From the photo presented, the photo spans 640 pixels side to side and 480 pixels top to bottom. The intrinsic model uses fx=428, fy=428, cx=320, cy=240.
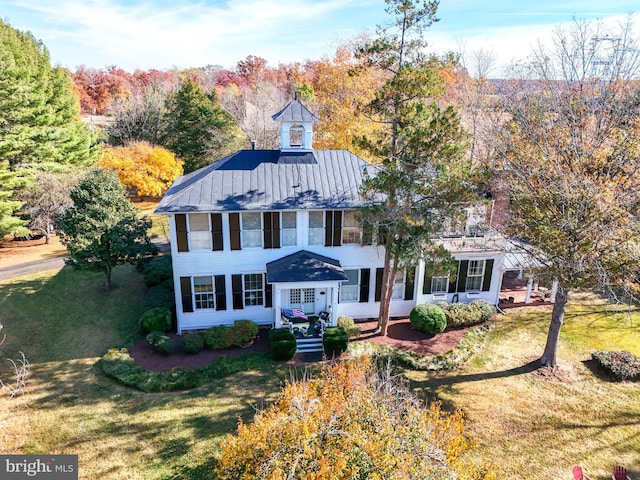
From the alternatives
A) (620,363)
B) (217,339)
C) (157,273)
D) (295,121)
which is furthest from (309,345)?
(620,363)

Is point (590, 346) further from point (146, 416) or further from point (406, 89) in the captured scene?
point (146, 416)

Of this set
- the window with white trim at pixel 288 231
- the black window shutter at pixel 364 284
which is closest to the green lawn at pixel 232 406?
the black window shutter at pixel 364 284

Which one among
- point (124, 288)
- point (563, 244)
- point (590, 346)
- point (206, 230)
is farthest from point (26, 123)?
point (590, 346)

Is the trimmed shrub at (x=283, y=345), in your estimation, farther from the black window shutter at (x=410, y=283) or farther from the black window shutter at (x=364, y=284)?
the black window shutter at (x=410, y=283)

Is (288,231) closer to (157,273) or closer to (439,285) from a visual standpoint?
(439,285)

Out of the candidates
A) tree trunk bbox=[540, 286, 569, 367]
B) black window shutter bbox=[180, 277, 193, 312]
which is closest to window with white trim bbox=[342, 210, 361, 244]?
black window shutter bbox=[180, 277, 193, 312]

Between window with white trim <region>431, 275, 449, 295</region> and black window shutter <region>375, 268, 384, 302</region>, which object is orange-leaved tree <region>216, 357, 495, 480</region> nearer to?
black window shutter <region>375, 268, 384, 302</region>
